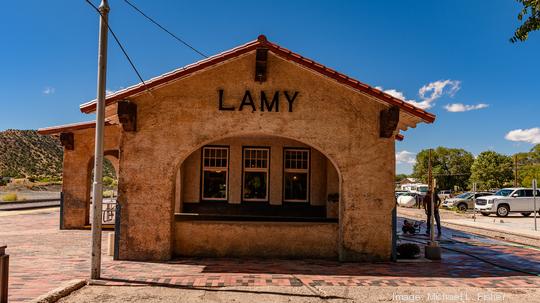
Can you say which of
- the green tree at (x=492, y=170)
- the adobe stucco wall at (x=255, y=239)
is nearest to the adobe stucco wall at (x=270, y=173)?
the adobe stucco wall at (x=255, y=239)

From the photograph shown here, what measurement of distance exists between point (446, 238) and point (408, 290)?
29.6ft

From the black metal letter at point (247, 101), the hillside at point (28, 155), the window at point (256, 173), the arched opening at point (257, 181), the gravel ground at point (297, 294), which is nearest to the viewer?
the gravel ground at point (297, 294)

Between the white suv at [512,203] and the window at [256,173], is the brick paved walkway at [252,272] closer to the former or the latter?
the window at [256,173]

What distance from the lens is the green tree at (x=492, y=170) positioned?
235 feet

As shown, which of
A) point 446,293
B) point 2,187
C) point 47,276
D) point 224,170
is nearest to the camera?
point 446,293

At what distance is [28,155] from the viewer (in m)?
73.2

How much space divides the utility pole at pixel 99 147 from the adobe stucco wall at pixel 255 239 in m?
2.73

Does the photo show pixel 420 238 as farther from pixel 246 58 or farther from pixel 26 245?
pixel 26 245

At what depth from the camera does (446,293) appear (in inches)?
285

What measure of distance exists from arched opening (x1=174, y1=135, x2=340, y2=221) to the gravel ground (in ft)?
20.2

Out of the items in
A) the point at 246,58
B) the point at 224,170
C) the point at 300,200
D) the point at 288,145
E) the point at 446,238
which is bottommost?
the point at 446,238

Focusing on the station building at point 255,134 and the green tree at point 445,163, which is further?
the green tree at point 445,163

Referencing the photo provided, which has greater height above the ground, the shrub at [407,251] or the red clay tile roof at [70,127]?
the red clay tile roof at [70,127]

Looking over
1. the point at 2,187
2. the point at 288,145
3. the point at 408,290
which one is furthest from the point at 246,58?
the point at 2,187
